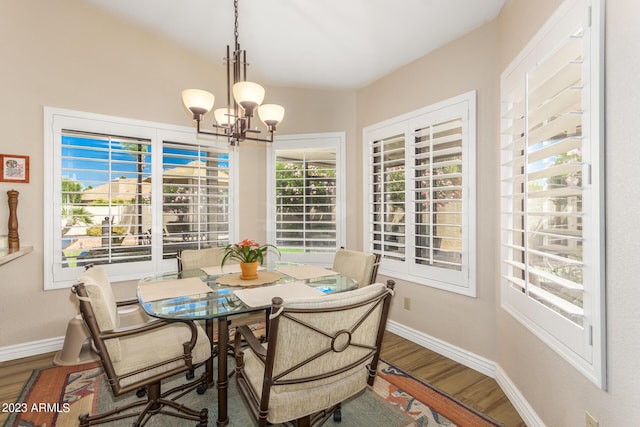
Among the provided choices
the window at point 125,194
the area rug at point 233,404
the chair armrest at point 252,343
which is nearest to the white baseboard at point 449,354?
the area rug at point 233,404

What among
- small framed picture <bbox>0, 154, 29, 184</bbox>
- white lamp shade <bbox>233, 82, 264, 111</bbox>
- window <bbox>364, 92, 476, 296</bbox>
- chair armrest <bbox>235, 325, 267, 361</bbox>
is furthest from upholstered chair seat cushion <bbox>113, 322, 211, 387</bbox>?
window <bbox>364, 92, 476, 296</bbox>

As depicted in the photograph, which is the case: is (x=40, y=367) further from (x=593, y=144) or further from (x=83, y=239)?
(x=593, y=144)

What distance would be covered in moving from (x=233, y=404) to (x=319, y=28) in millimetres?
3106

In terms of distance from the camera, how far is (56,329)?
9.36 feet

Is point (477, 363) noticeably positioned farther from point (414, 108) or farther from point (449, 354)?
point (414, 108)

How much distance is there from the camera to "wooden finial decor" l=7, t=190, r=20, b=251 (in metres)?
2.54

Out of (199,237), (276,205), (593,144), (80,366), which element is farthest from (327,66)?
(80,366)

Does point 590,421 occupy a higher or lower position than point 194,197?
lower

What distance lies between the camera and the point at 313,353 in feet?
4.36

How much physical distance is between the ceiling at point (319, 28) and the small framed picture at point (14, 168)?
155 cm

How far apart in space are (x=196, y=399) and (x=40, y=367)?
1481 mm

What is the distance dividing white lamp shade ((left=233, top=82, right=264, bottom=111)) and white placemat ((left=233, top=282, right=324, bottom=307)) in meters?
1.19

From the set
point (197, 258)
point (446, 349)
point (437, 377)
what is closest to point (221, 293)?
point (197, 258)

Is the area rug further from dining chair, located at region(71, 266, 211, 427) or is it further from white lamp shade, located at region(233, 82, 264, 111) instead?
white lamp shade, located at region(233, 82, 264, 111)
